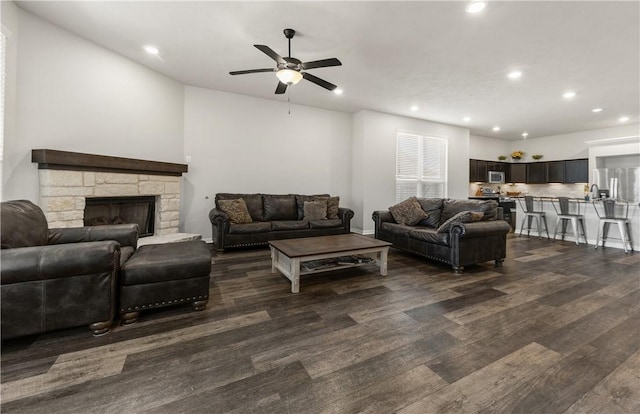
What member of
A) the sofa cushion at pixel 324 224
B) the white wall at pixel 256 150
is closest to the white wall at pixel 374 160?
the white wall at pixel 256 150

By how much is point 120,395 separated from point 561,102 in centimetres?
787

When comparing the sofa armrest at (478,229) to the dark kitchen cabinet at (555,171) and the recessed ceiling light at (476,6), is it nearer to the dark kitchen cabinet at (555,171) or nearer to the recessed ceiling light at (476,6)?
the recessed ceiling light at (476,6)

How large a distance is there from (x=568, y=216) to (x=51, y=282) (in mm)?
7905

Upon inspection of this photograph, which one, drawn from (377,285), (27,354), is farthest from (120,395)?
(377,285)

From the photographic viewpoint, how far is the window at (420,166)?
6723 mm

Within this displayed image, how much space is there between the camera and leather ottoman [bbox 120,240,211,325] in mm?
2061

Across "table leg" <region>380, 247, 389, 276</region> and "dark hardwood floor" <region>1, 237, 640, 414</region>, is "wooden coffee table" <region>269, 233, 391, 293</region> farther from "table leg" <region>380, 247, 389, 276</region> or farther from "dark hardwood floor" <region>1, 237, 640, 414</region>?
"dark hardwood floor" <region>1, 237, 640, 414</region>

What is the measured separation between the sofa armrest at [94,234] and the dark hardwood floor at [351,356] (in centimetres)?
91

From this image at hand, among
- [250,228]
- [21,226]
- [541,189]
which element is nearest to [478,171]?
[541,189]

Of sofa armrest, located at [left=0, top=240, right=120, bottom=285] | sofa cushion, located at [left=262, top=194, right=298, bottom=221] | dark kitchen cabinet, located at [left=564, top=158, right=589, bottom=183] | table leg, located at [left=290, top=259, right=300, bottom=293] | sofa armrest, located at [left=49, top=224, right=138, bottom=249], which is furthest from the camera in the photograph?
dark kitchen cabinet, located at [left=564, top=158, right=589, bottom=183]

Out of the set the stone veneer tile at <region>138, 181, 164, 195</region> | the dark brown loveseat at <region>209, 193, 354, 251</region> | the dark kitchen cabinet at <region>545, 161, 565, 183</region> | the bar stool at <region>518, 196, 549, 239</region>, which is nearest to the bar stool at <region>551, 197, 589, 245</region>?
the bar stool at <region>518, 196, 549, 239</region>

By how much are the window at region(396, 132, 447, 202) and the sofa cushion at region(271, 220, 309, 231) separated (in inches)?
115

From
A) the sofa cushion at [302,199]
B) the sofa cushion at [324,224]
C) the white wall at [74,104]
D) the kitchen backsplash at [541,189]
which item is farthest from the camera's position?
the kitchen backsplash at [541,189]

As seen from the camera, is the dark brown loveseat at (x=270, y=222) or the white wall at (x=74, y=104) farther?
the dark brown loveseat at (x=270, y=222)
